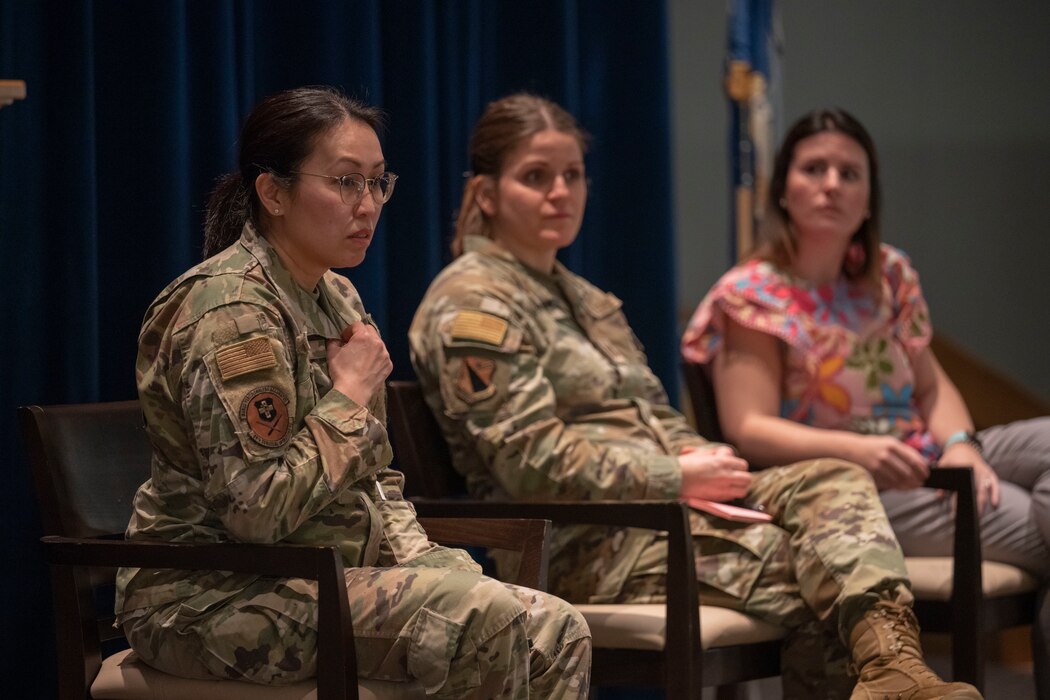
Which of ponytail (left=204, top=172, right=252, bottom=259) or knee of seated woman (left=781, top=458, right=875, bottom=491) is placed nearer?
ponytail (left=204, top=172, right=252, bottom=259)

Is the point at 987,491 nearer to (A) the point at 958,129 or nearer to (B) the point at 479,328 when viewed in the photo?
(B) the point at 479,328

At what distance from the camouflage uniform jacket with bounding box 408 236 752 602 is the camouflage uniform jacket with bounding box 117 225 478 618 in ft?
1.60

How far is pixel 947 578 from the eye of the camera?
8.82ft

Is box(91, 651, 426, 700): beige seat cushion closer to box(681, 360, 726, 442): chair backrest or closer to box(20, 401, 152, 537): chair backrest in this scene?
box(20, 401, 152, 537): chair backrest

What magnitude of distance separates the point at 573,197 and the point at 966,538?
1.00 m

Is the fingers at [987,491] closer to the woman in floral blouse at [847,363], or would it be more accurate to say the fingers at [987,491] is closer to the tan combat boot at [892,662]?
the woman in floral blouse at [847,363]

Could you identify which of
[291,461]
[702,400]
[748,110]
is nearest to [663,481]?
[702,400]

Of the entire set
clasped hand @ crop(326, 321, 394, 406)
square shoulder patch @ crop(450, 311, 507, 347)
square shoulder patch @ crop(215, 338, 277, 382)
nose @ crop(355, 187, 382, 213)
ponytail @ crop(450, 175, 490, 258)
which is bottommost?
square shoulder patch @ crop(450, 311, 507, 347)

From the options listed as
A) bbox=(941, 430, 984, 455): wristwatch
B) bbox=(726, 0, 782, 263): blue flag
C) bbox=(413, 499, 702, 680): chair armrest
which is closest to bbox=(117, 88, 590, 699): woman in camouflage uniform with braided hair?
bbox=(413, 499, 702, 680): chair armrest

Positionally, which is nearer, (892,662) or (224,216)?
(224,216)

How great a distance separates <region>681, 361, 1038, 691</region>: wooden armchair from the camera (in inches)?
103

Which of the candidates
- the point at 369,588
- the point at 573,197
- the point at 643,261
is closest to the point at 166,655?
the point at 369,588

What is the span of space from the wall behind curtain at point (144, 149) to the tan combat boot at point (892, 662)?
1.17 metres

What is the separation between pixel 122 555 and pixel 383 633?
1.17 ft
